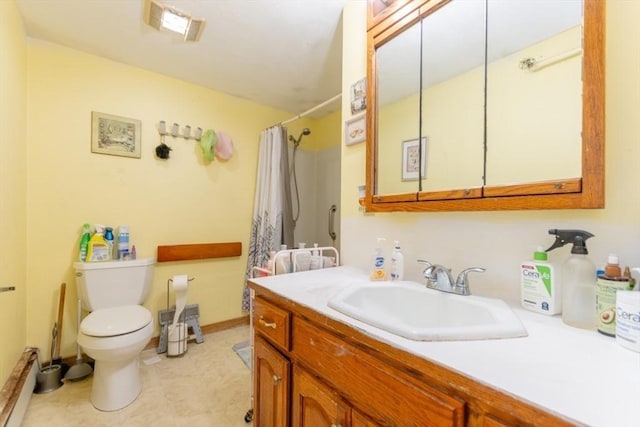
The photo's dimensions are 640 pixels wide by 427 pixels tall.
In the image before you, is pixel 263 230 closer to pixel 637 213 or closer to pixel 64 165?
pixel 64 165

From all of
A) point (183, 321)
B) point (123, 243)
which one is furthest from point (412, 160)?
point (183, 321)

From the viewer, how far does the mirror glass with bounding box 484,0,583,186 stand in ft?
2.45

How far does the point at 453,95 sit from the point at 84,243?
2.39 m

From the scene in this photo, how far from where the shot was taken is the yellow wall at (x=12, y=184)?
1323 mm

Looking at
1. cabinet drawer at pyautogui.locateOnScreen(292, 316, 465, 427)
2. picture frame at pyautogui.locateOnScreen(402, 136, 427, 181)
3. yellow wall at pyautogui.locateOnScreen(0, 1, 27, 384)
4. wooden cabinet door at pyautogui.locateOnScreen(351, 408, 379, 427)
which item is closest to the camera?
cabinet drawer at pyautogui.locateOnScreen(292, 316, 465, 427)

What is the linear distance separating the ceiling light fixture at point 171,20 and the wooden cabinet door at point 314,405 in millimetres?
1931

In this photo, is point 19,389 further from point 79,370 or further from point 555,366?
point 555,366

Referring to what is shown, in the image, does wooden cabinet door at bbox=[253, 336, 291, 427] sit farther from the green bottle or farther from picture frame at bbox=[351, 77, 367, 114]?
the green bottle

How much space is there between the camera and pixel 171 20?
1626mm

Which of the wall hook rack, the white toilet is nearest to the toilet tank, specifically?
the white toilet

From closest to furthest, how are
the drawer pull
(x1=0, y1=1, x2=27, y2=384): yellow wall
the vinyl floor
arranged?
the drawer pull < (x1=0, y1=1, x2=27, y2=384): yellow wall < the vinyl floor

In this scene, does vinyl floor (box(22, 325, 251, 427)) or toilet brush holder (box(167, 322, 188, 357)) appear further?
toilet brush holder (box(167, 322, 188, 357))


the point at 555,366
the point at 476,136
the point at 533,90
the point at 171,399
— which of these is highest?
the point at 533,90

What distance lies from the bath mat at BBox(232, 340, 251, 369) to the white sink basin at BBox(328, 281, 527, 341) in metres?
1.42
